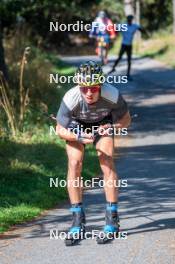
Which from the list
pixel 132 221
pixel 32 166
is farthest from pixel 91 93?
pixel 32 166

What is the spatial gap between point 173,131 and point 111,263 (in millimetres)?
9856

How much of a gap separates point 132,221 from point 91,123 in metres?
1.32

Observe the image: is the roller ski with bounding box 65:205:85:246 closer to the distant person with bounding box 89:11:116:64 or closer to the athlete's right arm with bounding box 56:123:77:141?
the athlete's right arm with bounding box 56:123:77:141

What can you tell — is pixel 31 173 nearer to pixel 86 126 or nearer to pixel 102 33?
pixel 86 126

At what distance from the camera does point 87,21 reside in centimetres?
4647

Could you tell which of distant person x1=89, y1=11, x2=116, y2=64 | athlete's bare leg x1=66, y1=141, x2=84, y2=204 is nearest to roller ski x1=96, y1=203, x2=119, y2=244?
athlete's bare leg x1=66, y1=141, x2=84, y2=204

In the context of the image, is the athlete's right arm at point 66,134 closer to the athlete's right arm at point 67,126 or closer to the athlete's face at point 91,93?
the athlete's right arm at point 67,126

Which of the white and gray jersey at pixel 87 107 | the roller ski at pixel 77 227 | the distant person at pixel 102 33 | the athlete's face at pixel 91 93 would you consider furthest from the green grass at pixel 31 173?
the distant person at pixel 102 33

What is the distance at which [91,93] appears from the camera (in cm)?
714

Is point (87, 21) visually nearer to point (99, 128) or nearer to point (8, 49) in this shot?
point (8, 49)

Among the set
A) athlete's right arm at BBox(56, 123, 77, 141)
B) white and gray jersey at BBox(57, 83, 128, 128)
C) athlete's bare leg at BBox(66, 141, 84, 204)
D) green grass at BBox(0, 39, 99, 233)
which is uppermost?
white and gray jersey at BBox(57, 83, 128, 128)

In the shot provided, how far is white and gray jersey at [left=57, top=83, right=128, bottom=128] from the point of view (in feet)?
23.9

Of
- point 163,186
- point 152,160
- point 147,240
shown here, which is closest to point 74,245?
point 147,240

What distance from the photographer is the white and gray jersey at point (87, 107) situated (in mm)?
7273
